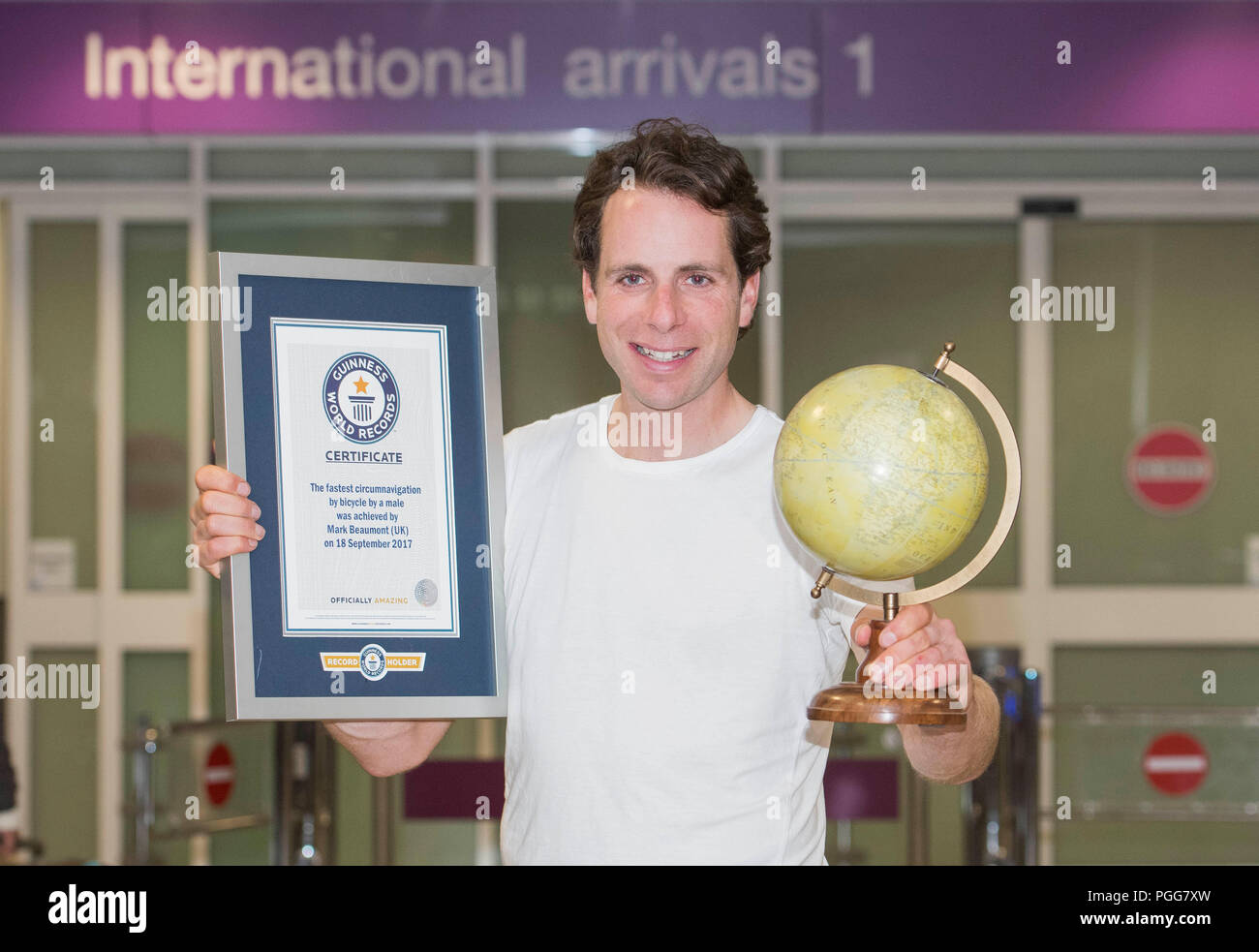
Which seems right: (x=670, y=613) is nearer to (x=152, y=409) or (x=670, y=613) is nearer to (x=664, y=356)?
(x=664, y=356)

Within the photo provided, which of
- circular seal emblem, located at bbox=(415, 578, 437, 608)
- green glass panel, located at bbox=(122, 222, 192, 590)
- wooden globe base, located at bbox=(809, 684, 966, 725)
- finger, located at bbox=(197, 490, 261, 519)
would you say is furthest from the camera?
green glass panel, located at bbox=(122, 222, 192, 590)

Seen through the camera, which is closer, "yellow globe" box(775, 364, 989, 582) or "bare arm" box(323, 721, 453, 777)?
"yellow globe" box(775, 364, 989, 582)

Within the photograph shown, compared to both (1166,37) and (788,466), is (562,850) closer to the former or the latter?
(788,466)

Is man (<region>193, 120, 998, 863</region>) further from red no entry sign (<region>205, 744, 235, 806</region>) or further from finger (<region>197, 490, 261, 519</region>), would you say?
red no entry sign (<region>205, 744, 235, 806</region>)

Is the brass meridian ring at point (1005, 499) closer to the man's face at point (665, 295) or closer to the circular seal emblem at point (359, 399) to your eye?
the man's face at point (665, 295)

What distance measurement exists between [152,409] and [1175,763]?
4.46m

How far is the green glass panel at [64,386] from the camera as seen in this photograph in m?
5.43

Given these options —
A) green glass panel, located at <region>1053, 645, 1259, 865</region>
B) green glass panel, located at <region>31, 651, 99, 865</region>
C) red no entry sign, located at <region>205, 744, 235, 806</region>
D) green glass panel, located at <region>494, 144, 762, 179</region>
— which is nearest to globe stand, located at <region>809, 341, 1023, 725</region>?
green glass panel, located at <region>494, 144, 762, 179</region>

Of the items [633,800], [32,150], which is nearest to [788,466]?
[633,800]

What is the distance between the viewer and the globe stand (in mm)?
1693

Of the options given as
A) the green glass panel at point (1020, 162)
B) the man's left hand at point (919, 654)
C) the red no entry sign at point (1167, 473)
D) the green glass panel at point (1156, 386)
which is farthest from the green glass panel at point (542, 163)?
the man's left hand at point (919, 654)

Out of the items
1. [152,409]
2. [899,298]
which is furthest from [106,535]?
[899,298]

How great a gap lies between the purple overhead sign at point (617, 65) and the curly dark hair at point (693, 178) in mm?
2550
